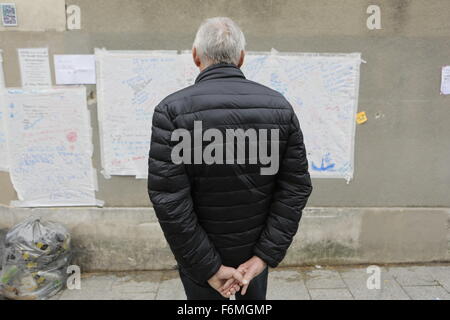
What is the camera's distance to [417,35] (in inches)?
126

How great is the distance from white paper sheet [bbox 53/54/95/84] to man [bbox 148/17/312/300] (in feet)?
6.21

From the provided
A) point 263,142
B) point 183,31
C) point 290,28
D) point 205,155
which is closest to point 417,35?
point 290,28

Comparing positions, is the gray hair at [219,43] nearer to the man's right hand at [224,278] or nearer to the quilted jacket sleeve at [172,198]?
the quilted jacket sleeve at [172,198]

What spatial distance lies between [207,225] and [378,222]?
2.54 m

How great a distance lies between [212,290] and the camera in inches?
73.1

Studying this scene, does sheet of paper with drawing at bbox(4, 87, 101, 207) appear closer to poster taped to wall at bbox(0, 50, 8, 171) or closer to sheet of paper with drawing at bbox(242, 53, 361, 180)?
poster taped to wall at bbox(0, 50, 8, 171)

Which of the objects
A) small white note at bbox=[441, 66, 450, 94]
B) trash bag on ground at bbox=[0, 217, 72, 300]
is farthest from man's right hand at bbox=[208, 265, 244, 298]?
small white note at bbox=[441, 66, 450, 94]

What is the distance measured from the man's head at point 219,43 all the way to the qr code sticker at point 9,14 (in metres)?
2.42

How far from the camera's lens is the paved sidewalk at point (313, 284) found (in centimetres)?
320

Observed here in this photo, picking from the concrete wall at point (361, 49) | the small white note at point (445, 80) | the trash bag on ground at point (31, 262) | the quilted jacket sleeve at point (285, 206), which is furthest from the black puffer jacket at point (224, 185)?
the small white note at point (445, 80)

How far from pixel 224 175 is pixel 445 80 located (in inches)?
115

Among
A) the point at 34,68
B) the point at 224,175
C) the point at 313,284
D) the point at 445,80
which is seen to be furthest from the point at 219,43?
the point at 445,80

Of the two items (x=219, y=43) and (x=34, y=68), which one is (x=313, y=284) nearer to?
(x=219, y=43)

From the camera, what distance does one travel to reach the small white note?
10.8 ft
